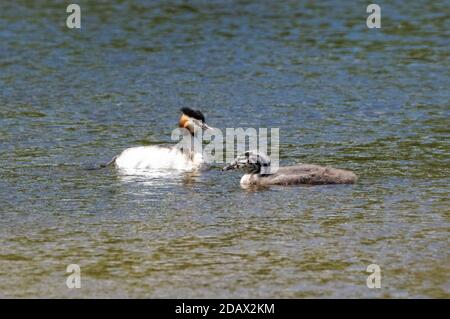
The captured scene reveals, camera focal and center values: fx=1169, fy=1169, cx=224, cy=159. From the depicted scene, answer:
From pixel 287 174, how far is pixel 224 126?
3.08 m

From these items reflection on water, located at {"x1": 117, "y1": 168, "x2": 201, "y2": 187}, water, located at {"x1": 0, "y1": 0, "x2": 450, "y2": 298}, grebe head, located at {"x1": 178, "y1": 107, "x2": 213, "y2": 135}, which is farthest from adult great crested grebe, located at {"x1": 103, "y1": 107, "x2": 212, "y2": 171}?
grebe head, located at {"x1": 178, "y1": 107, "x2": 213, "y2": 135}

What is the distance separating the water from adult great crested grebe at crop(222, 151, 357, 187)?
0.49ft

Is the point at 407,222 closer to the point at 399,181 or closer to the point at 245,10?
the point at 399,181

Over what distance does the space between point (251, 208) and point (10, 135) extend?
16.1 feet

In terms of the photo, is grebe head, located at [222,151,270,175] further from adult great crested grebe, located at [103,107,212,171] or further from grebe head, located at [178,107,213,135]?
grebe head, located at [178,107,213,135]

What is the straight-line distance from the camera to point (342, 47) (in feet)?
69.8

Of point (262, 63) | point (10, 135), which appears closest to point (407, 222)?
point (10, 135)

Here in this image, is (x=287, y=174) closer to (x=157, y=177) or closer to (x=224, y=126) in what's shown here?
(x=157, y=177)

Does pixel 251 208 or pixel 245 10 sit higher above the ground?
pixel 245 10

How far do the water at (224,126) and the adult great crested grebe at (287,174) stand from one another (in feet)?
0.49

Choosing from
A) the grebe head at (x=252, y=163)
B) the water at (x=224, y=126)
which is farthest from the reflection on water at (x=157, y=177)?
the grebe head at (x=252, y=163)

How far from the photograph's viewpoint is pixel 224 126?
16.0 m

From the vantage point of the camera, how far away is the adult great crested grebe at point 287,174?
1282 centimetres

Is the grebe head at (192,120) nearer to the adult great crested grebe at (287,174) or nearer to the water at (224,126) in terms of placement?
the water at (224,126)
